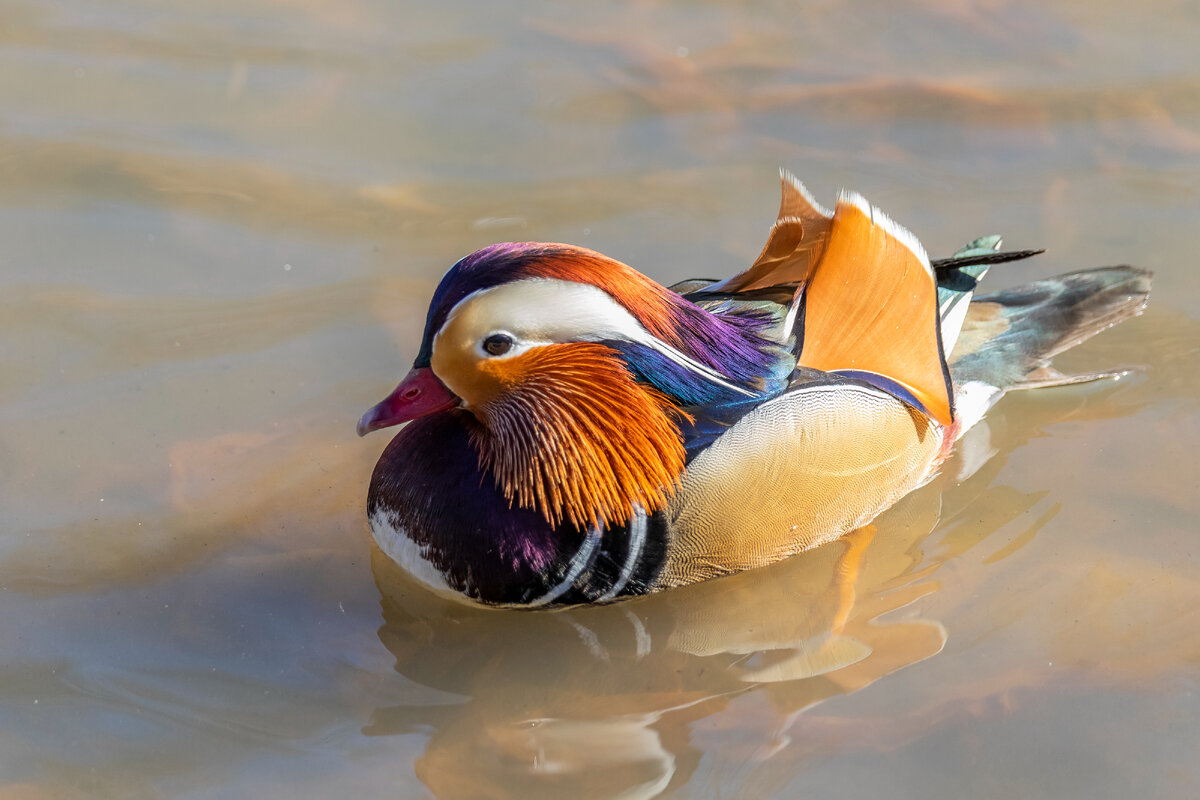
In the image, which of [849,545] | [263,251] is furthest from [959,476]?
[263,251]

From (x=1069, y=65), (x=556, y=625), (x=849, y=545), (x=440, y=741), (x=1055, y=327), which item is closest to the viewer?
(x=440, y=741)

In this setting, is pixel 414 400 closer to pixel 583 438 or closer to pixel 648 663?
pixel 583 438

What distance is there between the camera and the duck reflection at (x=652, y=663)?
11.6 feet

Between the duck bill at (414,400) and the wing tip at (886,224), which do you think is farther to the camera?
the wing tip at (886,224)

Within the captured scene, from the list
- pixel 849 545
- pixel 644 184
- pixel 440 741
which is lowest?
pixel 440 741

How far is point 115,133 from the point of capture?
5.56 meters

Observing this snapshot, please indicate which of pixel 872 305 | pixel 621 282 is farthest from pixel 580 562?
pixel 872 305

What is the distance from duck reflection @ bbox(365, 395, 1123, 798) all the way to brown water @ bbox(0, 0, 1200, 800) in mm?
12

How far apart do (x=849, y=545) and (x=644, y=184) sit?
1.95 m

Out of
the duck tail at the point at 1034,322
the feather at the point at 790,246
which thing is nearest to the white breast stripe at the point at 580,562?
the feather at the point at 790,246

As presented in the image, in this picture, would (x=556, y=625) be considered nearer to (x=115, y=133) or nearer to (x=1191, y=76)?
(x=115, y=133)

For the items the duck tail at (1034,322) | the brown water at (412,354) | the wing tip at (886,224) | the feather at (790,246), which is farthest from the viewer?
the duck tail at (1034,322)

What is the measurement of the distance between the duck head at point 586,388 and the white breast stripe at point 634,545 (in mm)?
23

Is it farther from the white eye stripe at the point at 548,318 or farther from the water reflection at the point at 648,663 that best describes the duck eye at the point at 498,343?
the water reflection at the point at 648,663
